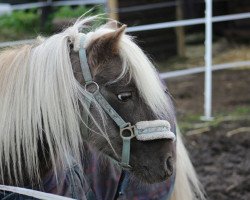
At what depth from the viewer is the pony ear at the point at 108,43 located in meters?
1.77

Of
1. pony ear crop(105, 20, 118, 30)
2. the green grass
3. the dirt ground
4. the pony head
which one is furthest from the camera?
the green grass

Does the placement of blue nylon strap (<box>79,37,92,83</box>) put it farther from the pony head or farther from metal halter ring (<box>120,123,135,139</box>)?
metal halter ring (<box>120,123,135,139</box>)

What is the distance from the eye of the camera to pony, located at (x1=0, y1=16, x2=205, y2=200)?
1770mm

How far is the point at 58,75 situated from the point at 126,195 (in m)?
0.69

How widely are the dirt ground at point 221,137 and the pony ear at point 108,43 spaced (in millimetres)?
1755

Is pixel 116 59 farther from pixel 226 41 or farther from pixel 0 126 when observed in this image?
pixel 226 41

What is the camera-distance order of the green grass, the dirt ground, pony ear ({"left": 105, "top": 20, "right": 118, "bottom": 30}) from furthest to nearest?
the green grass → the dirt ground → pony ear ({"left": 105, "top": 20, "right": 118, "bottom": 30})

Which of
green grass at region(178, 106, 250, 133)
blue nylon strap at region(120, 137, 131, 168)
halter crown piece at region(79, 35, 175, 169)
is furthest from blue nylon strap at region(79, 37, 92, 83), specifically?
green grass at region(178, 106, 250, 133)

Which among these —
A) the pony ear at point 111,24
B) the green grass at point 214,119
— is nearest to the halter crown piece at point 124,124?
the pony ear at point 111,24

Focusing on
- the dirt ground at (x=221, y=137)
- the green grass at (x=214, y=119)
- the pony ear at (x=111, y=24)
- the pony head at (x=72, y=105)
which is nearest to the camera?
the pony head at (x=72, y=105)

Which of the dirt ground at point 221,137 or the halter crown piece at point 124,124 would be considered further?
the dirt ground at point 221,137

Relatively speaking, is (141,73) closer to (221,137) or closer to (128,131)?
(128,131)

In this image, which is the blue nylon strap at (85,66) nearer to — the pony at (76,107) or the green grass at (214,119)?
the pony at (76,107)

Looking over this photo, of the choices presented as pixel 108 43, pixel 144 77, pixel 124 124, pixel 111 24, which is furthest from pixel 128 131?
pixel 111 24
